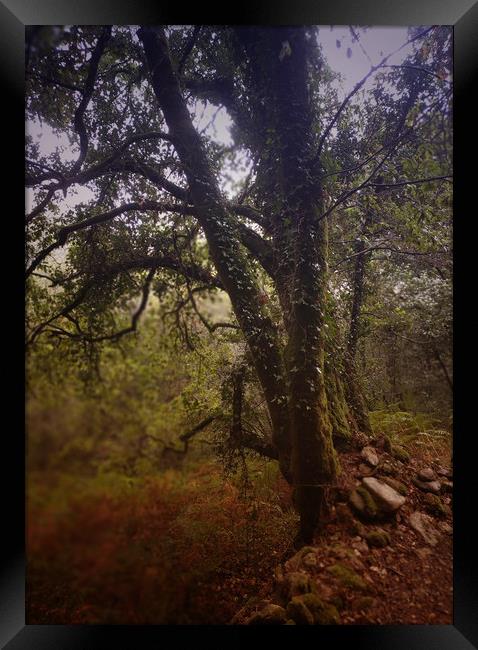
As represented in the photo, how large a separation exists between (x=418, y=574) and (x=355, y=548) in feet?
1.33

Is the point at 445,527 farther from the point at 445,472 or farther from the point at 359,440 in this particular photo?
the point at 359,440

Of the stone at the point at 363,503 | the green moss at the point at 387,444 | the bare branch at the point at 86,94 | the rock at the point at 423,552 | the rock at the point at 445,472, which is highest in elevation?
the bare branch at the point at 86,94

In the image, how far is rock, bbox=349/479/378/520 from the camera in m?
1.77

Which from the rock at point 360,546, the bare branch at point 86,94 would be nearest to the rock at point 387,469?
the rock at point 360,546

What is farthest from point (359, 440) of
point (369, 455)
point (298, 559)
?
point (298, 559)

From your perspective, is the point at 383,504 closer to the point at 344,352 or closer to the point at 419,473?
the point at 419,473

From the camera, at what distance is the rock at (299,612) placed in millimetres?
1641

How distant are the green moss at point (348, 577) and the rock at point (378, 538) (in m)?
0.20

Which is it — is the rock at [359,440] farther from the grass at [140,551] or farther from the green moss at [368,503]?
the grass at [140,551]

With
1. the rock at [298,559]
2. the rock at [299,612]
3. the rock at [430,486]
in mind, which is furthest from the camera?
the rock at [430,486]

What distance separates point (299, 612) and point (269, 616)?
0.19 m
